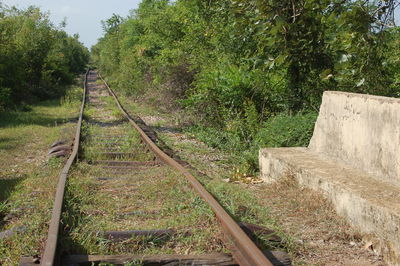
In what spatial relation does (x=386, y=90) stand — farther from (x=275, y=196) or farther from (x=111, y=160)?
(x=111, y=160)

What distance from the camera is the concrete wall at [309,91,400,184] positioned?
4.67m

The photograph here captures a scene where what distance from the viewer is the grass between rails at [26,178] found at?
Answer: 3.92 m

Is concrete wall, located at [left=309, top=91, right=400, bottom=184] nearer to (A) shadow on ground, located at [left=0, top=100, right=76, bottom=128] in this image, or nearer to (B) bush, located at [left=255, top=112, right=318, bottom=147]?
(B) bush, located at [left=255, top=112, right=318, bottom=147]

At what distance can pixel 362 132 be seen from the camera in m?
5.27

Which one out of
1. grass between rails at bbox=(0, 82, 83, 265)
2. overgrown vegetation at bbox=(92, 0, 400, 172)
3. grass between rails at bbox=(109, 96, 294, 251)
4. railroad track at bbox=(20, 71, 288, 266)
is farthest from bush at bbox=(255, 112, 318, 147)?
grass between rails at bbox=(0, 82, 83, 265)

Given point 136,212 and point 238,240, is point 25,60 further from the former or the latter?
point 238,240

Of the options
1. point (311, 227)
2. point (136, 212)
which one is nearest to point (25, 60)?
point (136, 212)

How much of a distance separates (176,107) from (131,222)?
11879 mm

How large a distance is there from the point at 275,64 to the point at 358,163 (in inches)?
118

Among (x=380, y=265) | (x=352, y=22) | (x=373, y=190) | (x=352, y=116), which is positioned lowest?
(x=380, y=265)

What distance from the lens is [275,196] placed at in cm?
575

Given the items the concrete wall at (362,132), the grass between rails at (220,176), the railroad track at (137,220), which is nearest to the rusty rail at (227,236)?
the railroad track at (137,220)

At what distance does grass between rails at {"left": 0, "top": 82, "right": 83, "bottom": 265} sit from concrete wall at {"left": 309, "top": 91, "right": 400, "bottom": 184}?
3400mm

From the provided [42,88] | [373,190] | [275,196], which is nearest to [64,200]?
[275,196]
